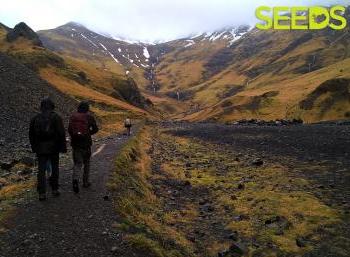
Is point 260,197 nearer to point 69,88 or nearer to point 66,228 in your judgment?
point 66,228

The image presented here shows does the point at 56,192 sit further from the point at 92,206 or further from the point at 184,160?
the point at 184,160

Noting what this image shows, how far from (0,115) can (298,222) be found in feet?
104

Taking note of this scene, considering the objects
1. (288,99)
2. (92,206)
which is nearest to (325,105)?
(288,99)

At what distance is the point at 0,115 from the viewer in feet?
144

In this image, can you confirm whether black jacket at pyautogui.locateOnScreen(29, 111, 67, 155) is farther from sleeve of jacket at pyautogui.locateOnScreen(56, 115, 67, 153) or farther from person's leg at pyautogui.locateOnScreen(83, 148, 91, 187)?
person's leg at pyautogui.locateOnScreen(83, 148, 91, 187)

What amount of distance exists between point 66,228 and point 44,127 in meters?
4.18

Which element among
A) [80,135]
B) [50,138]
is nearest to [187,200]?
[80,135]

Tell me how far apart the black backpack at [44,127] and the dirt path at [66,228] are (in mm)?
2507

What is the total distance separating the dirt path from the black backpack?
251 cm

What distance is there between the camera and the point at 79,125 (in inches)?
741

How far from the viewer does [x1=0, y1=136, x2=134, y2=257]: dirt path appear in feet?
45.0

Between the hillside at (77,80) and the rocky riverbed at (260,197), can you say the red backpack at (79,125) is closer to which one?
the rocky riverbed at (260,197)

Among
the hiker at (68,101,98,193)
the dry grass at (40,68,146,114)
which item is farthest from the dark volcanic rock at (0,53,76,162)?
the dry grass at (40,68,146,114)

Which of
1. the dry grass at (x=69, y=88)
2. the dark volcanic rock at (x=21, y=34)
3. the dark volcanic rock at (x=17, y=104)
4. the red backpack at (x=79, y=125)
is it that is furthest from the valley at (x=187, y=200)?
the dark volcanic rock at (x=21, y=34)
